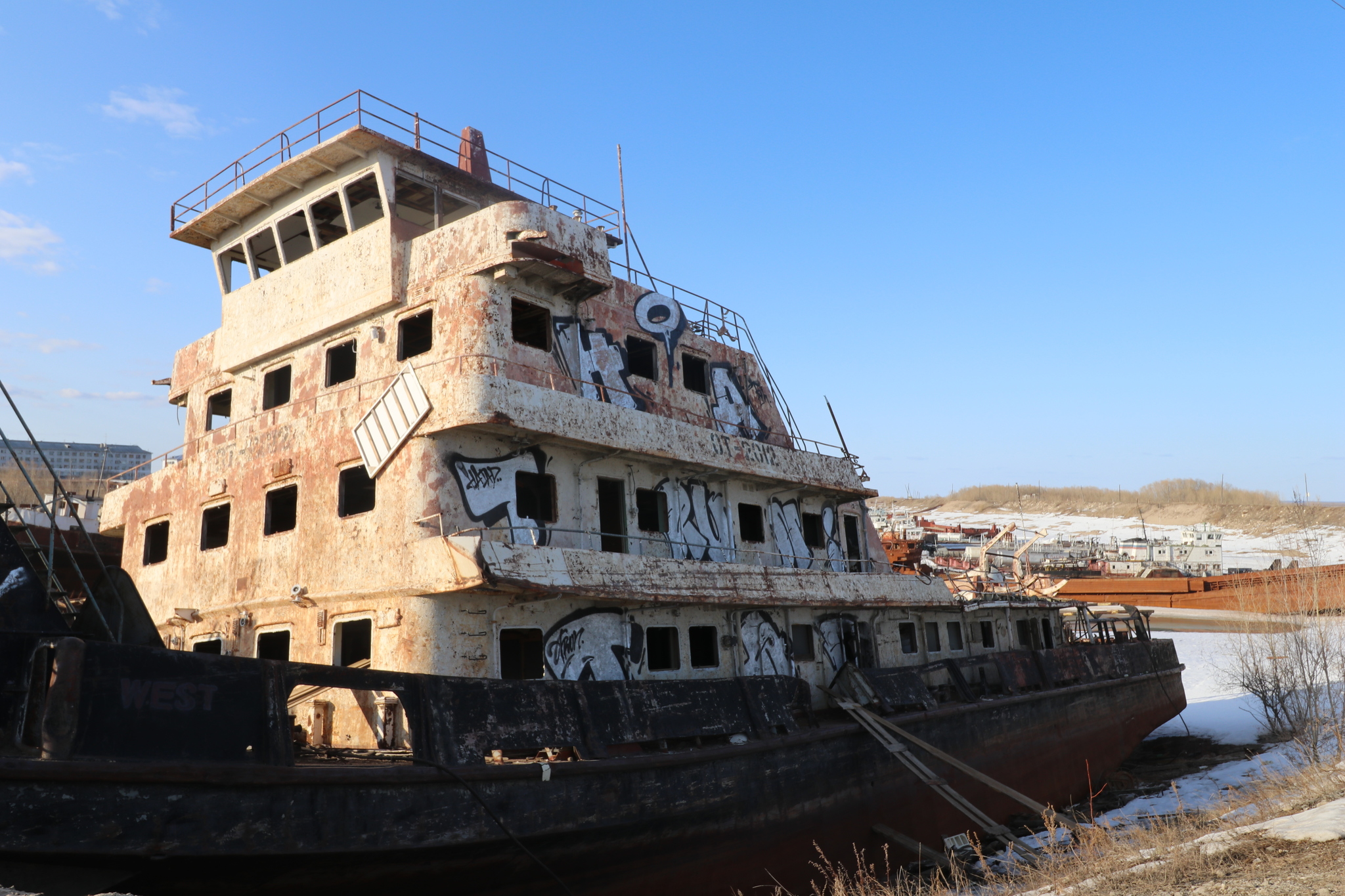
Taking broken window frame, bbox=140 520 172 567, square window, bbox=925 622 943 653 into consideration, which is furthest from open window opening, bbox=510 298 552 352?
square window, bbox=925 622 943 653

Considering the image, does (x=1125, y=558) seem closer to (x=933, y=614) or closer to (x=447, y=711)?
(x=933, y=614)

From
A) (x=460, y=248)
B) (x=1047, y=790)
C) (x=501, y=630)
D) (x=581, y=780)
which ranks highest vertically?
(x=460, y=248)

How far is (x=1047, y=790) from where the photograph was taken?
1672 centimetres

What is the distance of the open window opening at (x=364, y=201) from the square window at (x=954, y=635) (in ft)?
42.9

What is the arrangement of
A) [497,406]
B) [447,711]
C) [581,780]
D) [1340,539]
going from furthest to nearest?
[1340,539] < [497,406] < [581,780] < [447,711]

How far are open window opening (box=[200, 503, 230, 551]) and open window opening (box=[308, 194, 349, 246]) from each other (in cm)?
426

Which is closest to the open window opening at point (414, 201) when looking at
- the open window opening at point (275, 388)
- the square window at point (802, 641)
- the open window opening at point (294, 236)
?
the open window opening at point (294, 236)

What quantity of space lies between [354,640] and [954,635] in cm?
1198

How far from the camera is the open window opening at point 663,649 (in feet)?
38.5

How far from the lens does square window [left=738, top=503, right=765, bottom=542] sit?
14.1 m

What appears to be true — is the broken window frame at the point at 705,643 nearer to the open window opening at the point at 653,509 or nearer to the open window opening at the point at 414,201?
the open window opening at the point at 653,509

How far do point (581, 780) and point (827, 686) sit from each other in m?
6.58

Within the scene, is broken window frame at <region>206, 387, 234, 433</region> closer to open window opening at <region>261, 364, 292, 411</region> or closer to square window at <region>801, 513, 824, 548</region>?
open window opening at <region>261, 364, 292, 411</region>

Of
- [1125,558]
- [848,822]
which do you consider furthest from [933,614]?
[1125,558]
